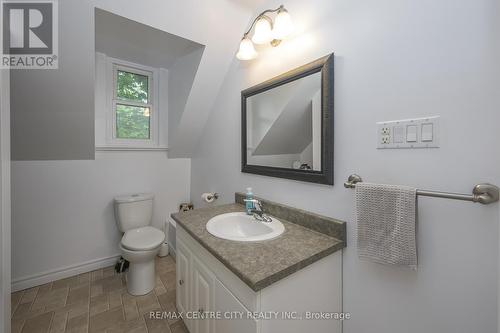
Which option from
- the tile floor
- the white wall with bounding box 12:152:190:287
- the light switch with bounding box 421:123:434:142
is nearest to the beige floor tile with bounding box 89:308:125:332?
the tile floor

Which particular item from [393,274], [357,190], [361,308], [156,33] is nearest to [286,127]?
[357,190]

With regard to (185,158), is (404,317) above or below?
below

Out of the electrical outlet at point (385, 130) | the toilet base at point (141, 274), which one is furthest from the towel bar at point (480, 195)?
the toilet base at point (141, 274)

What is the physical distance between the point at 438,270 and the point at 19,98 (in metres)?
2.64

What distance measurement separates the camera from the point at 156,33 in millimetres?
1617

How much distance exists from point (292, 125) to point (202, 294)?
1.12m

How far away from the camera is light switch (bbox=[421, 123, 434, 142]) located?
78cm

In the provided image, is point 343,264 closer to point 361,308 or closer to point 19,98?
point 361,308

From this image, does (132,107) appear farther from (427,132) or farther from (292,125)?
(427,132)

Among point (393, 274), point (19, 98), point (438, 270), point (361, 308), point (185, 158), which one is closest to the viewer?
point (438, 270)

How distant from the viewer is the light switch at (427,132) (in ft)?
2.55

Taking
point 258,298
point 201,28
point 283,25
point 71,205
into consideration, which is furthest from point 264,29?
point 71,205

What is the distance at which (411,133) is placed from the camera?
32.4 inches

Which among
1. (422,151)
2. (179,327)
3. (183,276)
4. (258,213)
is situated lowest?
(179,327)
